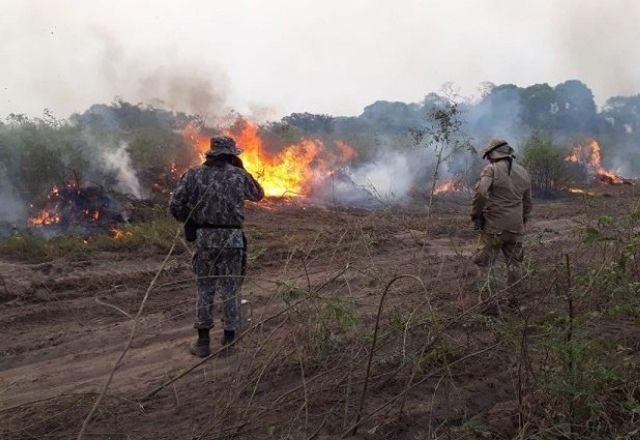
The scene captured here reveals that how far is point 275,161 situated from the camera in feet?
56.0

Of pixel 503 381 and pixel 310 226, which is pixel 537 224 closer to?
pixel 310 226

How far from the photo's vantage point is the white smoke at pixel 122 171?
1315cm

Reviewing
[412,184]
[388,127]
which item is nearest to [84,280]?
[412,184]

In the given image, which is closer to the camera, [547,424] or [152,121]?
[547,424]

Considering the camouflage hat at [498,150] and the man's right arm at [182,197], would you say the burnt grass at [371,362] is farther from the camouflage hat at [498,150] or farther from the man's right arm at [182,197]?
the man's right arm at [182,197]

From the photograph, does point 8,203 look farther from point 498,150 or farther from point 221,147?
point 498,150

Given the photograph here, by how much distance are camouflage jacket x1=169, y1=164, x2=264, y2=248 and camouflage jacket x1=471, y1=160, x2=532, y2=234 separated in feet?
8.76

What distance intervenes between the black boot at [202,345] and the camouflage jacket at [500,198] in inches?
125

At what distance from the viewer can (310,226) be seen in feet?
41.2

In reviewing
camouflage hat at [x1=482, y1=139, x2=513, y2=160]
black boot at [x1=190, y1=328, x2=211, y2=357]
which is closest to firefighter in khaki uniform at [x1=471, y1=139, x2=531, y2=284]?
camouflage hat at [x1=482, y1=139, x2=513, y2=160]

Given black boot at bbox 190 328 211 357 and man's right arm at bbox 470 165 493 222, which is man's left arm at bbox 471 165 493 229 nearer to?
man's right arm at bbox 470 165 493 222

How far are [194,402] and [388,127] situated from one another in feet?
138

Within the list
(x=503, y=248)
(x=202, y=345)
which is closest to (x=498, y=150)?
(x=503, y=248)

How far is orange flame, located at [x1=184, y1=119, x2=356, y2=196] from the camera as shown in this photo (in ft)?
54.0
